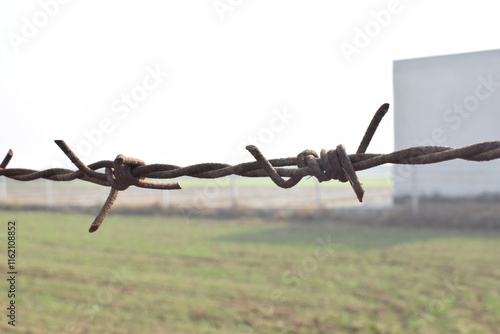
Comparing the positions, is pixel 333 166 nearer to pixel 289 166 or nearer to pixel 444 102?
pixel 289 166

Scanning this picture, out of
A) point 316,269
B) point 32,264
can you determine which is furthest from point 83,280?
point 316,269

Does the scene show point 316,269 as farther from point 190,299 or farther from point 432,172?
point 432,172

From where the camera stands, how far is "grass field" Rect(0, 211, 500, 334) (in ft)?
12.3

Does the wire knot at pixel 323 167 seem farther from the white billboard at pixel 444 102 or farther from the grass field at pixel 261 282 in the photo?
the white billboard at pixel 444 102

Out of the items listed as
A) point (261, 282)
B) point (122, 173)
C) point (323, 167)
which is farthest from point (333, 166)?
point (261, 282)

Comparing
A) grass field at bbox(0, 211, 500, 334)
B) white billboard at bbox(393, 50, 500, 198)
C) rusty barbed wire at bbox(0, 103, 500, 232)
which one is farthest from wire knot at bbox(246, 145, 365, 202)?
white billboard at bbox(393, 50, 500, 198)

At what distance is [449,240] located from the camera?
719 centimetres

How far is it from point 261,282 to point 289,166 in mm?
3997

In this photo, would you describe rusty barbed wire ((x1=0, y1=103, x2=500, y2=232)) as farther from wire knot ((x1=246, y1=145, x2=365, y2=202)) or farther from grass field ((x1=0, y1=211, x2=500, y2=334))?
grass field ((x1=0, y1=211, x2=500, y2=334))

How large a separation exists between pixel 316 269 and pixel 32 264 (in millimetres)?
3350

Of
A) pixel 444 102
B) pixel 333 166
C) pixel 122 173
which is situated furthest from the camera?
pixel 444 102

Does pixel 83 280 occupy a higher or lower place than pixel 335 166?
lower

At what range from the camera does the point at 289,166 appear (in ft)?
3.38

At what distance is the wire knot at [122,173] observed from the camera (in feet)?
3.55
